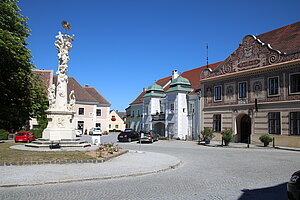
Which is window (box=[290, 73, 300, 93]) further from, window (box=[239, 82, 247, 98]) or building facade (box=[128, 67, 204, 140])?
building facade (box=[128, 67, 204, 140])

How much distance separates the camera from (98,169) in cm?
1040

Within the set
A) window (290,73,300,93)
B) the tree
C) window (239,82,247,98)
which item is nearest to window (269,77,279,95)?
window (290,73,300,93)

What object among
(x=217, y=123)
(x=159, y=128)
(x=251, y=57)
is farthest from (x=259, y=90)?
(x=159, y=128)

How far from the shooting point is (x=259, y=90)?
91.7ft

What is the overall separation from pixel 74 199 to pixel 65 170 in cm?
380

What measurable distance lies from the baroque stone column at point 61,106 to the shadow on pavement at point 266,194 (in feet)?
40.6

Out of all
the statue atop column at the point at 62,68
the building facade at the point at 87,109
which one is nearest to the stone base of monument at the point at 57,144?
the statue atop column at the point at 62,68

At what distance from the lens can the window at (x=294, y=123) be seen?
24281 millimetres

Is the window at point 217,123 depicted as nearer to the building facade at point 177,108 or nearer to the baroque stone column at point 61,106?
the building facade at point 177,108

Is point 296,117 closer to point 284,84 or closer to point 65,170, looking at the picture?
point 284,84

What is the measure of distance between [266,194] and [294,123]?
67.0 ft

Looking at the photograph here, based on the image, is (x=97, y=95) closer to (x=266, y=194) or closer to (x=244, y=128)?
(x=244, y=128)

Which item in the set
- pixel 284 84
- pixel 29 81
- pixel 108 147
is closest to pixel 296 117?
pixel 284 84

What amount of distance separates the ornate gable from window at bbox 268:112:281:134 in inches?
218
